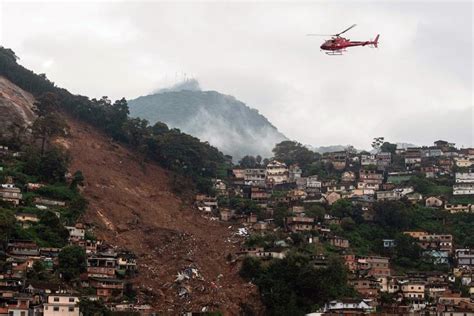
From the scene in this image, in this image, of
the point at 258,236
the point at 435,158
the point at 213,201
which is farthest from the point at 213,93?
the point at 258,236

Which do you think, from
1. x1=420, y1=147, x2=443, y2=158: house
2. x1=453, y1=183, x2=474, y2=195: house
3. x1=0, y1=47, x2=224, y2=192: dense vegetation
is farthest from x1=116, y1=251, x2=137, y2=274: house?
x1=420, y1=147, x2=443, y2=158: house

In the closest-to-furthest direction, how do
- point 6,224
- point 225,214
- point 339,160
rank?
point 6,224
point 225,214
point 339,160

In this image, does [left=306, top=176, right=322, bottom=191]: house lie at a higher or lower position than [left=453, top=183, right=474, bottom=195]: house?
higher

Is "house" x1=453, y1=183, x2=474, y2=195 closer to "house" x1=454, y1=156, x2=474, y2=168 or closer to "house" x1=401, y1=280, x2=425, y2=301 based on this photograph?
"house" x1=454, y1=156, x2=474, y2=168

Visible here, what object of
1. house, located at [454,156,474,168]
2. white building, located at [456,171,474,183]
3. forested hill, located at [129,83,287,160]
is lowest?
white building, located at [456,171,474,183]

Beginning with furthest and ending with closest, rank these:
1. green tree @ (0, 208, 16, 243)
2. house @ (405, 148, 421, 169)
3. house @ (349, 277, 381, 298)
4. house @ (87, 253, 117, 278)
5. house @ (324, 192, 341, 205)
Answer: house @ (405, 148, 421, 169), house @ (324, 192, 341, 205), house @ (349, 277, 381, 298), house @ (87, 253, 117, 278), green tree @ (0, 208, 16, 243)

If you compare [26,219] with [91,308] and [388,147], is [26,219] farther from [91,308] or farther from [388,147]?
[388,147]

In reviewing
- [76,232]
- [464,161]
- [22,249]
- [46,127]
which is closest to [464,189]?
[464,161]
